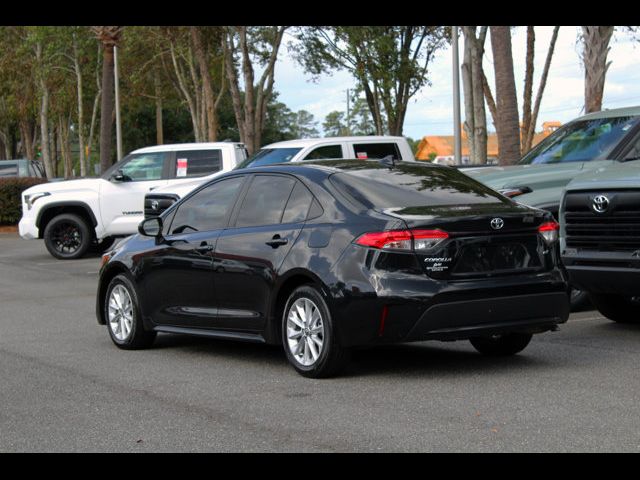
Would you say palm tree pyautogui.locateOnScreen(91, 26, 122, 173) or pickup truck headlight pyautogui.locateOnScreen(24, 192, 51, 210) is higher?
palm tree pyautogui.locateOnScreen(91, 26, 122, 173)

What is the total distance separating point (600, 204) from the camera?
32.6ft

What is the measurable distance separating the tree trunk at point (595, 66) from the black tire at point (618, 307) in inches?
443

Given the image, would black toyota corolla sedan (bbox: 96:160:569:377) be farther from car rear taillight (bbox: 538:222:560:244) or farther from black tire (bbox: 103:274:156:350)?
black tire (bbox: 103:274:156:350)

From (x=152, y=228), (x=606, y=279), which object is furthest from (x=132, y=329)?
(x=606, y=279)

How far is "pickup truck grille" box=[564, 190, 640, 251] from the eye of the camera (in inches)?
381

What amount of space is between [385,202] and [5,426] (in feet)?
10.4

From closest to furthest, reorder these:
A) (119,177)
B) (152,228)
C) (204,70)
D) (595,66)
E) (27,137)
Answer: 1. (152,228)
2. (119,177)
3. (595,66)
4. (204,70)
5. (27,137)

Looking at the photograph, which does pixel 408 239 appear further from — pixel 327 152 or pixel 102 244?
pixel 102 244

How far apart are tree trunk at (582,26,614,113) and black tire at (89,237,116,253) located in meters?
9.67

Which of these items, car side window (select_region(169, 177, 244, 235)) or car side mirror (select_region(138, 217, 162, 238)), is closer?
car side window (select_region(169, 177, 244, 235))

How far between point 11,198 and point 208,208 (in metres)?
23.8

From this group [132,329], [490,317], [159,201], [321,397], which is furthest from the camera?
[159,201]

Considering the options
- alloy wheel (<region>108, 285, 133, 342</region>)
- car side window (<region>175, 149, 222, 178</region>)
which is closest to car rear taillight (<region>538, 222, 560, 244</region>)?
alloy wheel (<region>108, 285, 133, 342</region>)
